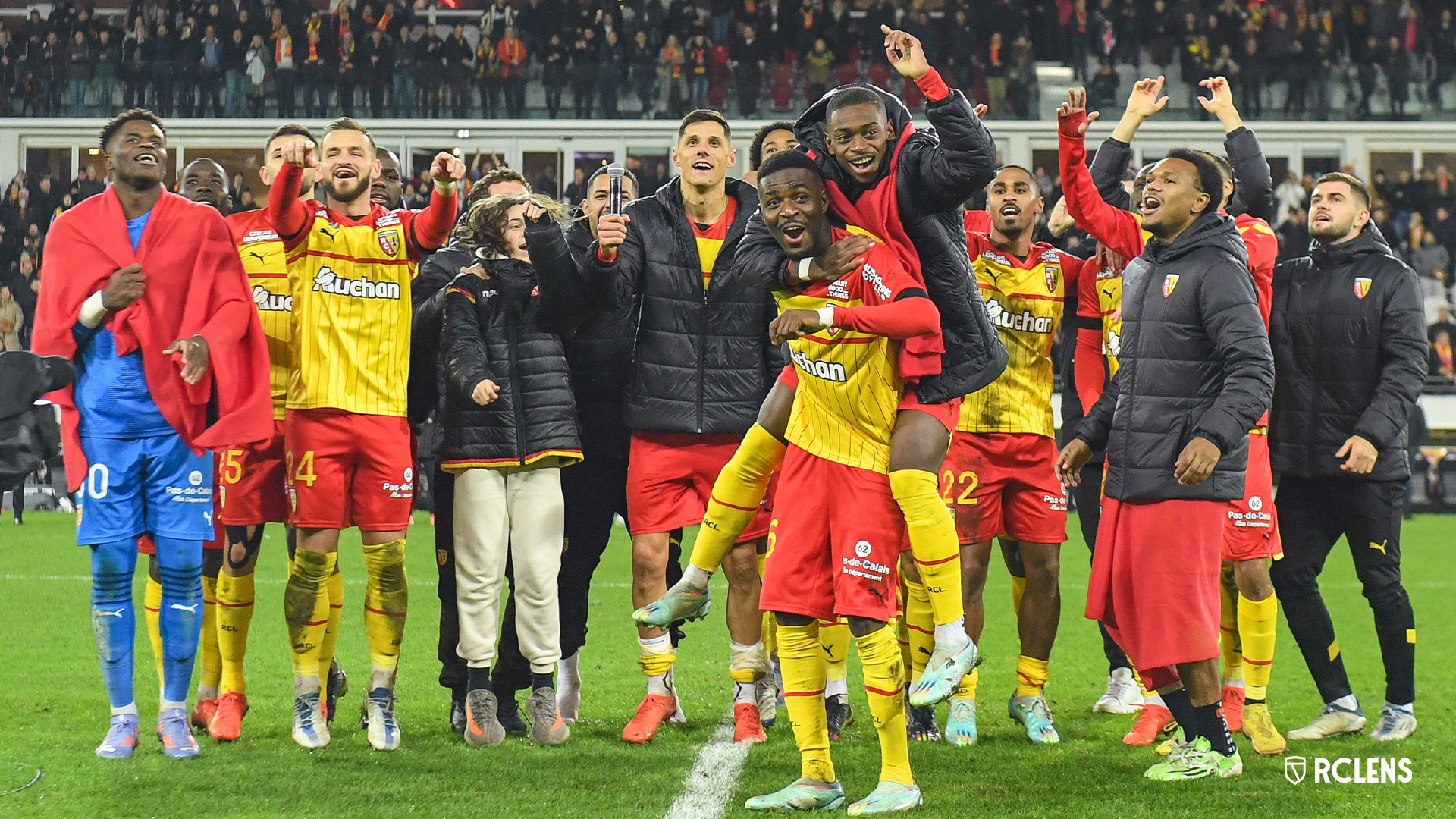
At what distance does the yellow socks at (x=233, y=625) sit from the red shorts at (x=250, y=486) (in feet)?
0.82

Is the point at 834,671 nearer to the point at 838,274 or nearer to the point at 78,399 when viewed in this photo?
the point at 838,274

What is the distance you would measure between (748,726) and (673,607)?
49.6 inches

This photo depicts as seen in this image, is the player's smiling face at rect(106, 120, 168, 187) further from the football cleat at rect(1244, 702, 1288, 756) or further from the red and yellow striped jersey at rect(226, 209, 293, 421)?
the football cleat at rect(1244, 702, 1288, 756)

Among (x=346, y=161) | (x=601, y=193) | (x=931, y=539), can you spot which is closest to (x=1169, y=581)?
(x=931, y=539)

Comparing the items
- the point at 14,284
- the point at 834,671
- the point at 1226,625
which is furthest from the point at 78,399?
the point at 14,284

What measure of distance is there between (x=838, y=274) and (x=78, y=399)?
2.90 meters

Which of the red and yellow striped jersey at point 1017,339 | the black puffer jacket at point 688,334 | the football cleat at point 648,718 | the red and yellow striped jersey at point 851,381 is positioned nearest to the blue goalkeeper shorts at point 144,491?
the black puffer jacket at point 688,334

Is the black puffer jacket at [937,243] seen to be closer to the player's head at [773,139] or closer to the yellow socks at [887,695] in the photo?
the yellow socks at [887,695]

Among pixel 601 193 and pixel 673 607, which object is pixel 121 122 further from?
pixel 673 607

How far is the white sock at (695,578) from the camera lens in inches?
187

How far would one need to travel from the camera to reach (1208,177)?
201 inches

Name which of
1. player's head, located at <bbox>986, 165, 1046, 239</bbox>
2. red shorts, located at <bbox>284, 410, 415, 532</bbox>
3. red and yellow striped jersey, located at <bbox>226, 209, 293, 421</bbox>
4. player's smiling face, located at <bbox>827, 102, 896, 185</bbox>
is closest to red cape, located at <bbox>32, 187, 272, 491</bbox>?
red shorts, located at <bbox>284, 410, 415, 532</bbox>

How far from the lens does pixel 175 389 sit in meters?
5.19

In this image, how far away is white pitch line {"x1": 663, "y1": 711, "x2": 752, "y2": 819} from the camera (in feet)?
15.0
